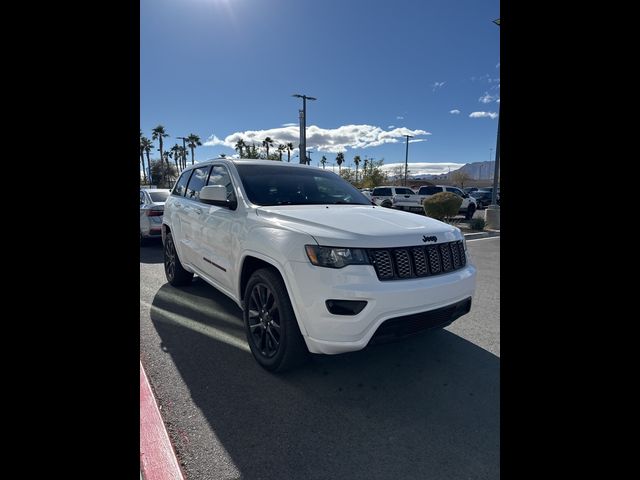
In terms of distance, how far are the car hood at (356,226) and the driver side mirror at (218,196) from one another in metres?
0.36

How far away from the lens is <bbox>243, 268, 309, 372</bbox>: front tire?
2.68m

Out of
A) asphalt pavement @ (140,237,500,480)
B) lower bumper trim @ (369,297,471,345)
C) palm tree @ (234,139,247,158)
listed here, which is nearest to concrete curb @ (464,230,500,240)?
asphalt pavement @ (140,237,500,480)

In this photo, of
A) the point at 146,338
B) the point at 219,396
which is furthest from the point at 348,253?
the point at 146,338

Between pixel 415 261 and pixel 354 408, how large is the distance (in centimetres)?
110

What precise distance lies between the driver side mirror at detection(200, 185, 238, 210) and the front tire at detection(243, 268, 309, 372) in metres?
0.78

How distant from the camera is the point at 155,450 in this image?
80.3 inches

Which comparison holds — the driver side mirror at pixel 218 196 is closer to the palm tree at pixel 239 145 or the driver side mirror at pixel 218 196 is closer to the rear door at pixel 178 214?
the rear door at pixel 178 214

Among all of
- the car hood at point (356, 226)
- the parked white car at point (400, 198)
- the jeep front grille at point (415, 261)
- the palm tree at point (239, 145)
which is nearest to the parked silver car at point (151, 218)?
the car hood at point (356, 226)

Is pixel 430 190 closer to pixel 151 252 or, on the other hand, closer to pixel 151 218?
pixel 151 218

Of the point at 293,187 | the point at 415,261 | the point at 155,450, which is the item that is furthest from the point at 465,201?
the point at 155,450

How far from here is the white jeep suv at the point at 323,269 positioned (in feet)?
7.97
